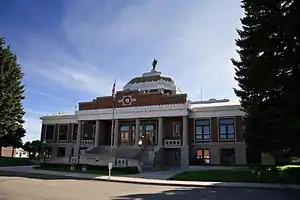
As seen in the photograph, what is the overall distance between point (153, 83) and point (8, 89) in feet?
66.9

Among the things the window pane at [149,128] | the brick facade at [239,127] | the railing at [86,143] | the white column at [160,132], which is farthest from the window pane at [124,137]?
the brick facade at [239,127]

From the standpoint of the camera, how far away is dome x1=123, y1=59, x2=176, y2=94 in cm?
4347

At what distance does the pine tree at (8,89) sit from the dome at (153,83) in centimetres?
1770

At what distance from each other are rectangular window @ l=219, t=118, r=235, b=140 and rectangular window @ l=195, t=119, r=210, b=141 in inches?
63.5

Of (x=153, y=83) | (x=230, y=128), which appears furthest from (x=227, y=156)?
(x=153, y=83)

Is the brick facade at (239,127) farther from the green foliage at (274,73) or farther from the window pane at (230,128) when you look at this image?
the green foliage at (274,73)

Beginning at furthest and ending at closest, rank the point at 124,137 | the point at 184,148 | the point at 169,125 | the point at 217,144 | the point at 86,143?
the point at 86,143
the point at 124,137
the point at 169,125
the point at 217,144
the point at 184,148

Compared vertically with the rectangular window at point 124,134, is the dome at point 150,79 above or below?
above

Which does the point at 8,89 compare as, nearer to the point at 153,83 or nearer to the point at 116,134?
the point at 116,134

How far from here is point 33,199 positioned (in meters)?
11.5

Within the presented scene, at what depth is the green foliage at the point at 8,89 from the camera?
3096 cm

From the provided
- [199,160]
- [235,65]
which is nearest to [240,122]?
[199,160]

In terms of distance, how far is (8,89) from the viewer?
31484 mm

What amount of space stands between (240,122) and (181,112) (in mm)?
7132
